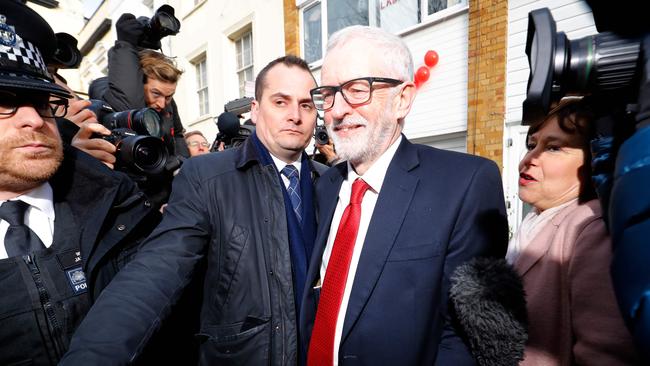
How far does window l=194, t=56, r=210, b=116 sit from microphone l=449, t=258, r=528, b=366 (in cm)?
1171

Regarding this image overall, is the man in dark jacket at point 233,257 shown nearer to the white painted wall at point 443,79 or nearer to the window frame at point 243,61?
the white painted wall at point 443,79

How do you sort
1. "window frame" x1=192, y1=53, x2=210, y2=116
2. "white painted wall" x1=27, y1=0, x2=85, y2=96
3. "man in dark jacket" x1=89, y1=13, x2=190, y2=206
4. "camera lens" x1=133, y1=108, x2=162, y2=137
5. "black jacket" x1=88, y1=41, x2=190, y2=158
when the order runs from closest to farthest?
"camera lens" x1=133, y1=108, x2=162, y2=137 → "man in dark jacket" x1=89, y1=13, x2=190, y2=206 → "black jacket" x1=88, y1=41, x2=190, y2=158 → "window frame" x1=192, y1=53, x2=210, y2=116 → "white painted wall" x1=27, y1=0, x2=85, y2=96

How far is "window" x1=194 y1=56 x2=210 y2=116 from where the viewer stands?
37.7 ft

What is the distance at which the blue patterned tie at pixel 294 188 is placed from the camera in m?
1.77

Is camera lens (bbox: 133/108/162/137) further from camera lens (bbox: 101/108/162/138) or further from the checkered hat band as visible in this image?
the checkered hat band

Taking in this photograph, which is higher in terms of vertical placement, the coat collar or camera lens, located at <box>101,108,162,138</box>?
camera lens, located at <box>101,108,162,138</box>

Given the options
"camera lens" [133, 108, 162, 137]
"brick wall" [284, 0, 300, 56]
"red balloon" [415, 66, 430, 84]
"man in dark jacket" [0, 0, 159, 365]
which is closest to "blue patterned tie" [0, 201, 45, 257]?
"man in dark jacket" [0, 0, 159, 365]

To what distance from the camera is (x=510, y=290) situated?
1068 millimetres

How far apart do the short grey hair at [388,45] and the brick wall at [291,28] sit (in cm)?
661

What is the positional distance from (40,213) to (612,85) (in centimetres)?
192

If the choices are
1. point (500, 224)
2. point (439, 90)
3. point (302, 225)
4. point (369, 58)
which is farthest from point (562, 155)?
point (439, 90)

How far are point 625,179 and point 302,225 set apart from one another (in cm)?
140

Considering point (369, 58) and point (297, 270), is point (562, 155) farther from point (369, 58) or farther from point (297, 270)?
point (297, 270)

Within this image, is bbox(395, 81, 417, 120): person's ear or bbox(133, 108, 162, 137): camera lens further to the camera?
bbox(133, 108, 162, 137): camera lens
